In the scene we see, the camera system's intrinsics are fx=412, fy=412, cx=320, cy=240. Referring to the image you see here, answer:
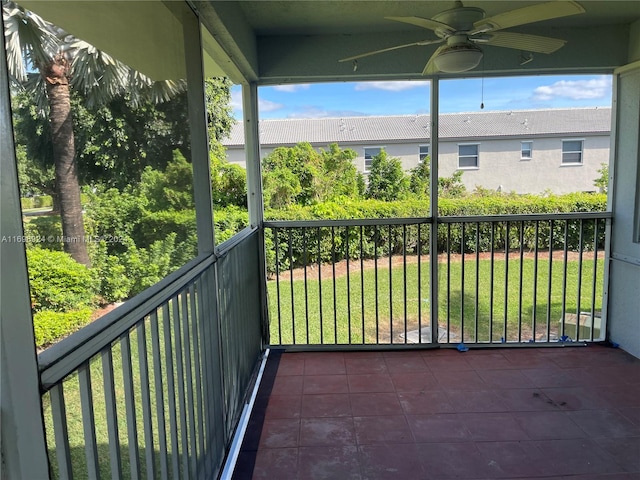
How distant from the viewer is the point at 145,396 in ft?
3.91

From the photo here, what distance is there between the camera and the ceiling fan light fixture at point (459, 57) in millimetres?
2119

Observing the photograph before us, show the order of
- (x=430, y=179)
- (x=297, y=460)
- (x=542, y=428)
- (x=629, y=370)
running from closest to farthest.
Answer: (x=297, y=460)
(x=542, y=428)
(x=629, y=370)
(x=430, y=179)

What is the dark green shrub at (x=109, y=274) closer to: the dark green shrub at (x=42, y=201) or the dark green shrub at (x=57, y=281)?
the dark green shrub at (x=57, y=281)

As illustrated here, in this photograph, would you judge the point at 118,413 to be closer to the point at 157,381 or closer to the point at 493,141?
the point at 157,381

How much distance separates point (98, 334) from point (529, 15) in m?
2.20

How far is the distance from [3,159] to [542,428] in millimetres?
2661

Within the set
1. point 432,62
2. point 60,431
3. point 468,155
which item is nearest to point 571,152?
point 468,155

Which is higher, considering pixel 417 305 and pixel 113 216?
pixel 113 216

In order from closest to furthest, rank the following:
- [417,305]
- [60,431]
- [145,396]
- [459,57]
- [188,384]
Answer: [60,431], [145,396], [188,384], [459,57], [417,305]

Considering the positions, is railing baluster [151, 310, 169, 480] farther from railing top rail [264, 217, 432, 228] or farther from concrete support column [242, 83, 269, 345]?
railing top rail [264, 217, 432, 228]

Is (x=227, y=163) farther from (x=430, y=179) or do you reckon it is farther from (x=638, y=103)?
(x=638, y=103)

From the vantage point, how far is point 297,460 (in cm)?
208

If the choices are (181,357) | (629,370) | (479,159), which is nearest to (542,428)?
(629,370)

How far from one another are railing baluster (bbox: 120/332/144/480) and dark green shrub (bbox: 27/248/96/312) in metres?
0.15
